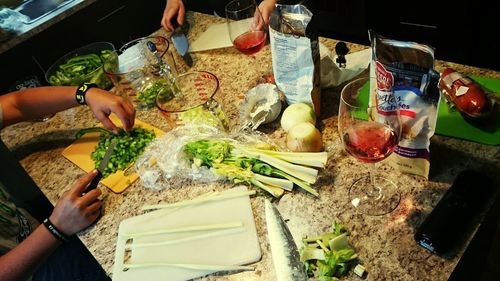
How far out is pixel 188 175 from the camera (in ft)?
3.55

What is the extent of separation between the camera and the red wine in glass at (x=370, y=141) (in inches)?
33.5

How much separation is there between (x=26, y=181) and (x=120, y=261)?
27.7 inches

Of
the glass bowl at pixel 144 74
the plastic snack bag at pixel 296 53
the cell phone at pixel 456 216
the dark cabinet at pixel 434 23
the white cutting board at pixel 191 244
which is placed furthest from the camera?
the dark cabinet at pixel 434 23

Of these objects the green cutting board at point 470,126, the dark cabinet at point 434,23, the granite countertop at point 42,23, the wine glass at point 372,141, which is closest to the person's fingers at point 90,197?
→ the wine glass at point 372,141

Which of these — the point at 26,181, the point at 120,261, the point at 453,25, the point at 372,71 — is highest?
the point at 372,71

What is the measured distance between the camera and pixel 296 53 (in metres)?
1.01

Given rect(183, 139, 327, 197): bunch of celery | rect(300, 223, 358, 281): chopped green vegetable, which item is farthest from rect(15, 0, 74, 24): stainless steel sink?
rect(300, 223, 358, 281): chopped green vegetable

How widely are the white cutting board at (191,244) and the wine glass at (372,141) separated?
26cm

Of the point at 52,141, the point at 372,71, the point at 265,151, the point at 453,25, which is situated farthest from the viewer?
the point at 453,25

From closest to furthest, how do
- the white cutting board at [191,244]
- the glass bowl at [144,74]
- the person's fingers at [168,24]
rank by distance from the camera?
the white cutting board at [191,244] < the glass bowl at [144,74] < the person's fingers at [168,24]

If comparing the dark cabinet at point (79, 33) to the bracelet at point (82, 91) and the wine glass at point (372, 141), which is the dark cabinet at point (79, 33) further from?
the wine glass at point (372, 141)

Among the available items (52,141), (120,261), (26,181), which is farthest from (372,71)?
(26,181)

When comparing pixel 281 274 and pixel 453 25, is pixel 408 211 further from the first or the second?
pixel 453 25

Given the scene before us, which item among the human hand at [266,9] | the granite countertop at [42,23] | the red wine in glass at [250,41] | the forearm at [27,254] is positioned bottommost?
the forearm at [27,254]
